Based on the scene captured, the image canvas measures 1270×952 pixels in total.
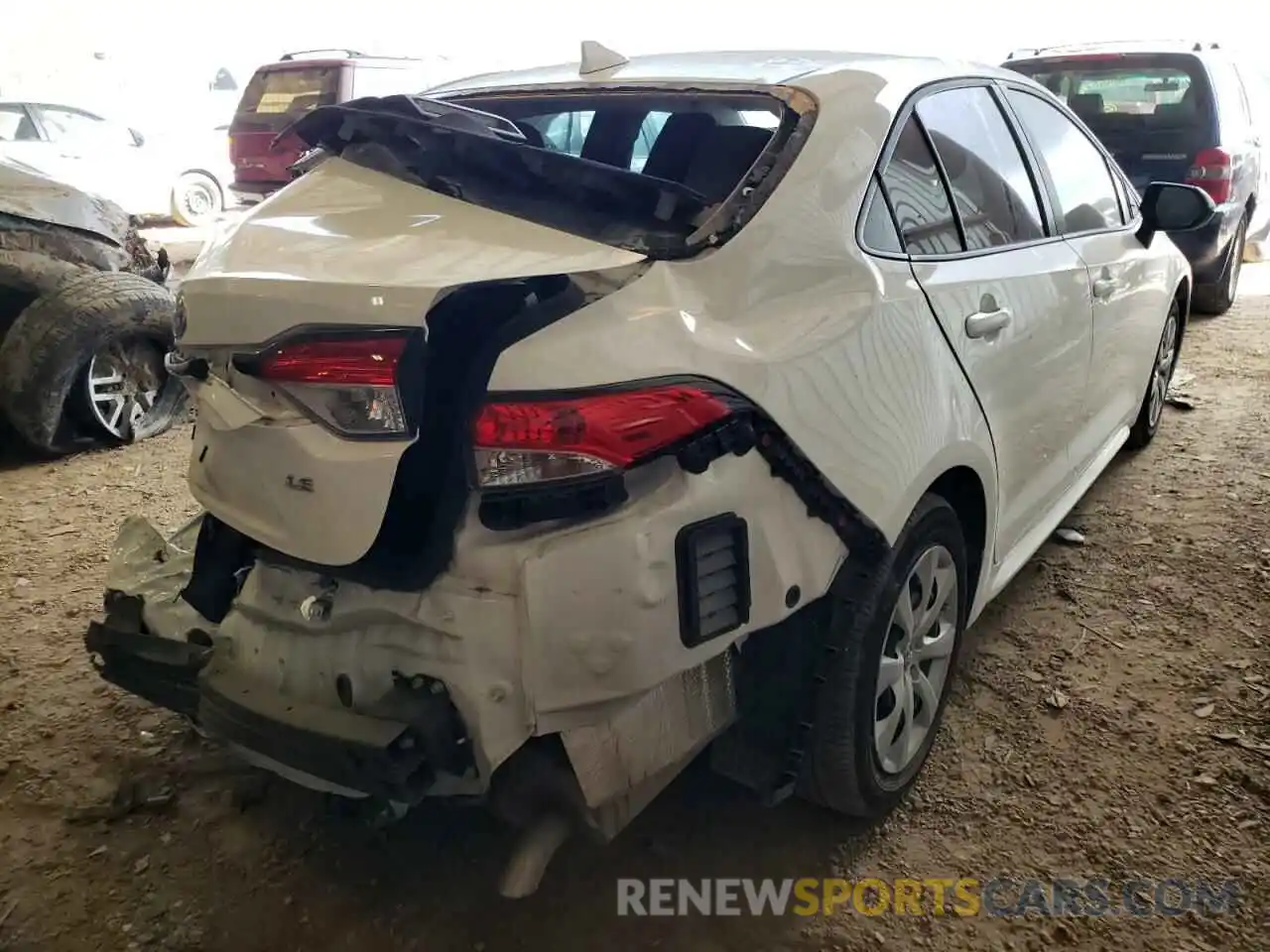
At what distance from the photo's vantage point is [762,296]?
5.56 ft

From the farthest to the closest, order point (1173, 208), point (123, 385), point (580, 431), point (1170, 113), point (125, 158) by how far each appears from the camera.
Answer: point (125, 158)
point (1170, 113)
point (123, 385)
point (1173, 208)
point (580, 431)

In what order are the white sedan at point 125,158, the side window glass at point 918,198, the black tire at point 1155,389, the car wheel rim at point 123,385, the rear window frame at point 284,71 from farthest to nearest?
the white sedan at point 125,158, the rear window frame at point 284,71, the car wheel rim at point 123,385, the black tire at point 1155,389, the side window glass at point 918,198

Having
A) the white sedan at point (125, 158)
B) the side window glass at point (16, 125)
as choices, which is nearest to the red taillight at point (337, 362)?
the white sedan at point (125, 158)

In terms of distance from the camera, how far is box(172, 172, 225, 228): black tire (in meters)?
11.3

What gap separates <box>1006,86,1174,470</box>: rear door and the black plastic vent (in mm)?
1711

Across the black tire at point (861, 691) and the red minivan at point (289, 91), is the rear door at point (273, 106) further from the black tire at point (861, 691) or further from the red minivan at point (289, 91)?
the black tire at point (861, 691)

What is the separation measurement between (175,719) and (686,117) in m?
2.01

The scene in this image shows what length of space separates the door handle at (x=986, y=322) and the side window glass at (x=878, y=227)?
256 mm

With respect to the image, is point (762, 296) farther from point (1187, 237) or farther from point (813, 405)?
point (1187, 237)

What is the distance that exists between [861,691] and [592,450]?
32.2 inches

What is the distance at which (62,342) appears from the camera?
4.38 m

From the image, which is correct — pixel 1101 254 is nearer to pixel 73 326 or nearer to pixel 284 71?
pixel 73 326

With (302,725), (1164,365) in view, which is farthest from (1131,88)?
(302,725)

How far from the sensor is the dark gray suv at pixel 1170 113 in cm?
567
